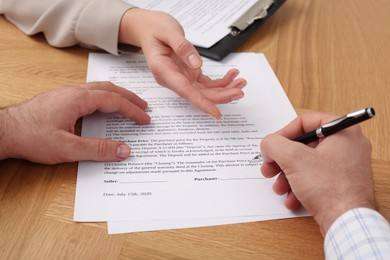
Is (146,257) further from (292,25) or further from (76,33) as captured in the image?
(292,25)

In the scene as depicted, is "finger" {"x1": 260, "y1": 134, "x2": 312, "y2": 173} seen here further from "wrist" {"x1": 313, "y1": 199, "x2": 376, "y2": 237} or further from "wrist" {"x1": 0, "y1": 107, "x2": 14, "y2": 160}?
"wrist" {"x1": 0, "y1": 107, "x2": 14, "y2": 160}

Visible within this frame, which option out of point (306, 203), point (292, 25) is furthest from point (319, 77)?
point (306, 203)

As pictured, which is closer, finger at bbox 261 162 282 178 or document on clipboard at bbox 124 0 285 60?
finger at bbox 261 162 282 178

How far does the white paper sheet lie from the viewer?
0.85 m

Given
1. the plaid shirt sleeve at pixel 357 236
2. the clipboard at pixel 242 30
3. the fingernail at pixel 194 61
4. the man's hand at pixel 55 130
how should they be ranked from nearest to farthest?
the plaid shirt sleeve at pixel 357 236 < the man's hand at pixel 55 130 < the fingernail at pixel 194 61 < the clipboard at pixel 242 30

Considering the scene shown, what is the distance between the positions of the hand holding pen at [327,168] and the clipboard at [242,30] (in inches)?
12.2

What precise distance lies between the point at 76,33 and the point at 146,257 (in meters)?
0.49

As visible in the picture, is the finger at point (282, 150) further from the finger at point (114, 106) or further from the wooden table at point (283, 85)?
the finger at point (114, 106)

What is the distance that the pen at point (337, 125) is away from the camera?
0.49 meters

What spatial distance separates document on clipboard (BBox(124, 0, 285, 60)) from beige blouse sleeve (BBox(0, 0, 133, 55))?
0.13 meters

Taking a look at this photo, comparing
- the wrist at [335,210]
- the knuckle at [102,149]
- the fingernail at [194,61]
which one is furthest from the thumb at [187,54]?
the wrist at [335,210]

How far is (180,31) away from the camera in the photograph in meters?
0.75

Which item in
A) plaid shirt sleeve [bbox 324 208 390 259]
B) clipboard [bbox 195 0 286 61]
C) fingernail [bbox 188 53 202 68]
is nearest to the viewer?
plaid shirt sleeve [bbox 324 208 390 259]

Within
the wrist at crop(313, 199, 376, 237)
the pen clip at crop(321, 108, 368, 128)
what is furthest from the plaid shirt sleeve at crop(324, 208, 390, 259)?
the pen clip at crop(321, 108, 368, 128)
